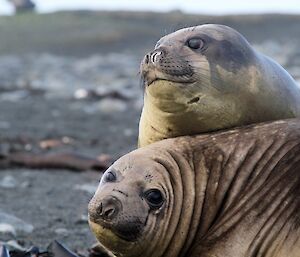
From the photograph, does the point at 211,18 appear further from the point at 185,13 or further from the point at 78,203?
the point at 78,203

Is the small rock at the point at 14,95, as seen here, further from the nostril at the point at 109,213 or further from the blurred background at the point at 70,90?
the nostril at the point at 109,213

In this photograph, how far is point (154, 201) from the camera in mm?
4035

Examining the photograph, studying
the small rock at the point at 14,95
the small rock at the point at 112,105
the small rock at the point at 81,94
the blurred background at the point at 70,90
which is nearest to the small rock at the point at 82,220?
the blurred background at the point at 70,90

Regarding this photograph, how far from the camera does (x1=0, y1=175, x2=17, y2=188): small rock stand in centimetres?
720

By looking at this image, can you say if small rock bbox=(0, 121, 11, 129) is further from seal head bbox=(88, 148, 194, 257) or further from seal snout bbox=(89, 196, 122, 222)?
seal snout bbox=(89, 196, 122, 222)

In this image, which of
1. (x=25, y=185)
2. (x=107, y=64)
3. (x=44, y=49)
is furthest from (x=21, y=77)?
(x=25, y=185)

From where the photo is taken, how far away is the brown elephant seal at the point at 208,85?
429 centimetres

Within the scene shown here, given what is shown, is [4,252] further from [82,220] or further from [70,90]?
[70,90]

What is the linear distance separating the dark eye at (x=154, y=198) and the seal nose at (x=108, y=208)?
133mm

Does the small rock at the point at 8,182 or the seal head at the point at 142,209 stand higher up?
the seal head at the point at 142,209

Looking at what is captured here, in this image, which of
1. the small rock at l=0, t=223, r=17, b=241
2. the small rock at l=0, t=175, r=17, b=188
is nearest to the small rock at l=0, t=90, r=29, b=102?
the small rock at l=0, t=175, r=17, b=188

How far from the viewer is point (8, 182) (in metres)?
7.31

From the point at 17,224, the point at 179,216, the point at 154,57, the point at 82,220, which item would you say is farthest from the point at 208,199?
the point at 82,220

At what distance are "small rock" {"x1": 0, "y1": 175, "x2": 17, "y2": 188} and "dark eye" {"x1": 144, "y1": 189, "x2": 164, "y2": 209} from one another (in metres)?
3.28
